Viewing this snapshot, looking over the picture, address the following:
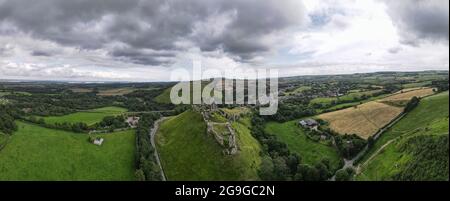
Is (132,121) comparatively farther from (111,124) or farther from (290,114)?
(290,114)

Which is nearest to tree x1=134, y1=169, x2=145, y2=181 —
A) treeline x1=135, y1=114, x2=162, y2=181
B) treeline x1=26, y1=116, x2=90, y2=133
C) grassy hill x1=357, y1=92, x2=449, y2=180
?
treeline x1=135, y1=114, x2=162, y2=181

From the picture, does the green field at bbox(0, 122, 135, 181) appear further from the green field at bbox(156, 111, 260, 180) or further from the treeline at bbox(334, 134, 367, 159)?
the treeline at bbox(334, 134, 367, 159)

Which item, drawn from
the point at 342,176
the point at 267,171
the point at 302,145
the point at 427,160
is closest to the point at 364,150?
the point at 302,145

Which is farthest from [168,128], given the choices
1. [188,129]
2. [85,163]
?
[85,163]

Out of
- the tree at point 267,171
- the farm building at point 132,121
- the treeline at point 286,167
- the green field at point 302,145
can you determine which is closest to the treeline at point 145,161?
the farm building at point 132,121
